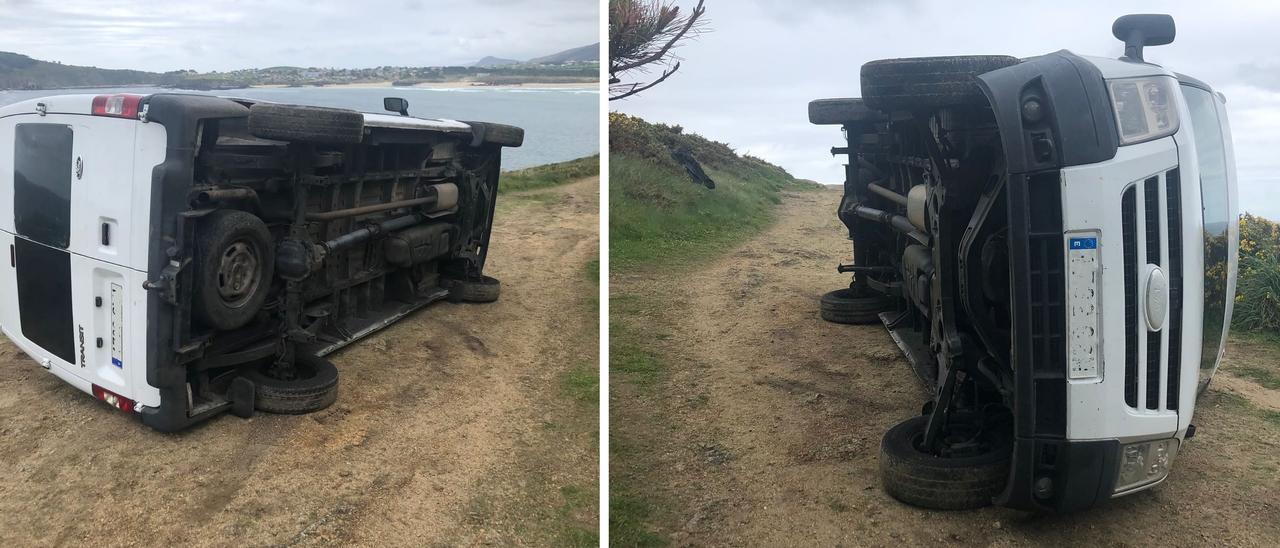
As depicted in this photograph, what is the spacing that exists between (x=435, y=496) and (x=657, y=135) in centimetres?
1265

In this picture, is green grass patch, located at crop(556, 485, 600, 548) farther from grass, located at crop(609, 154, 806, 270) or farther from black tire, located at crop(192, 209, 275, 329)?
grass, located at crop(609, 154, 806, 270)

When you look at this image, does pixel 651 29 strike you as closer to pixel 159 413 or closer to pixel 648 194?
pixel 648 194

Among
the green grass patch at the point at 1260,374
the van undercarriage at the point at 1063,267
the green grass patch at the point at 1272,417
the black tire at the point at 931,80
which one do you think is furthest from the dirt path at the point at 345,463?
the green grass patch at the point at 1260,374

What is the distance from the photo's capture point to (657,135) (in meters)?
17.2

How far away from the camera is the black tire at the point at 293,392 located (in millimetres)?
6035

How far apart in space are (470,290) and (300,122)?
13.9ft

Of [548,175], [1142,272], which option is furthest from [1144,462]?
[548,175]

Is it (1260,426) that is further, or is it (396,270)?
(396,270)

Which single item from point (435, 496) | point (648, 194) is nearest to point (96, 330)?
point (435, 496)

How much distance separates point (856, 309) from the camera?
8648mm

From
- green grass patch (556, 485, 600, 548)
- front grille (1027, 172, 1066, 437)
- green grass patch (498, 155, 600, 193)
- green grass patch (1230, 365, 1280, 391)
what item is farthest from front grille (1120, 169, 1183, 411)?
green grass patch (498, 155, 600, 193)

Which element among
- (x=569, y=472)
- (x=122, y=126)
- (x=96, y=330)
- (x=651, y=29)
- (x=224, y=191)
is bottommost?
(x=569, y=472)

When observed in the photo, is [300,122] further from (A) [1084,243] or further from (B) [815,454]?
(A) [1084,243]

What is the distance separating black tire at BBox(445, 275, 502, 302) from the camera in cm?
955
